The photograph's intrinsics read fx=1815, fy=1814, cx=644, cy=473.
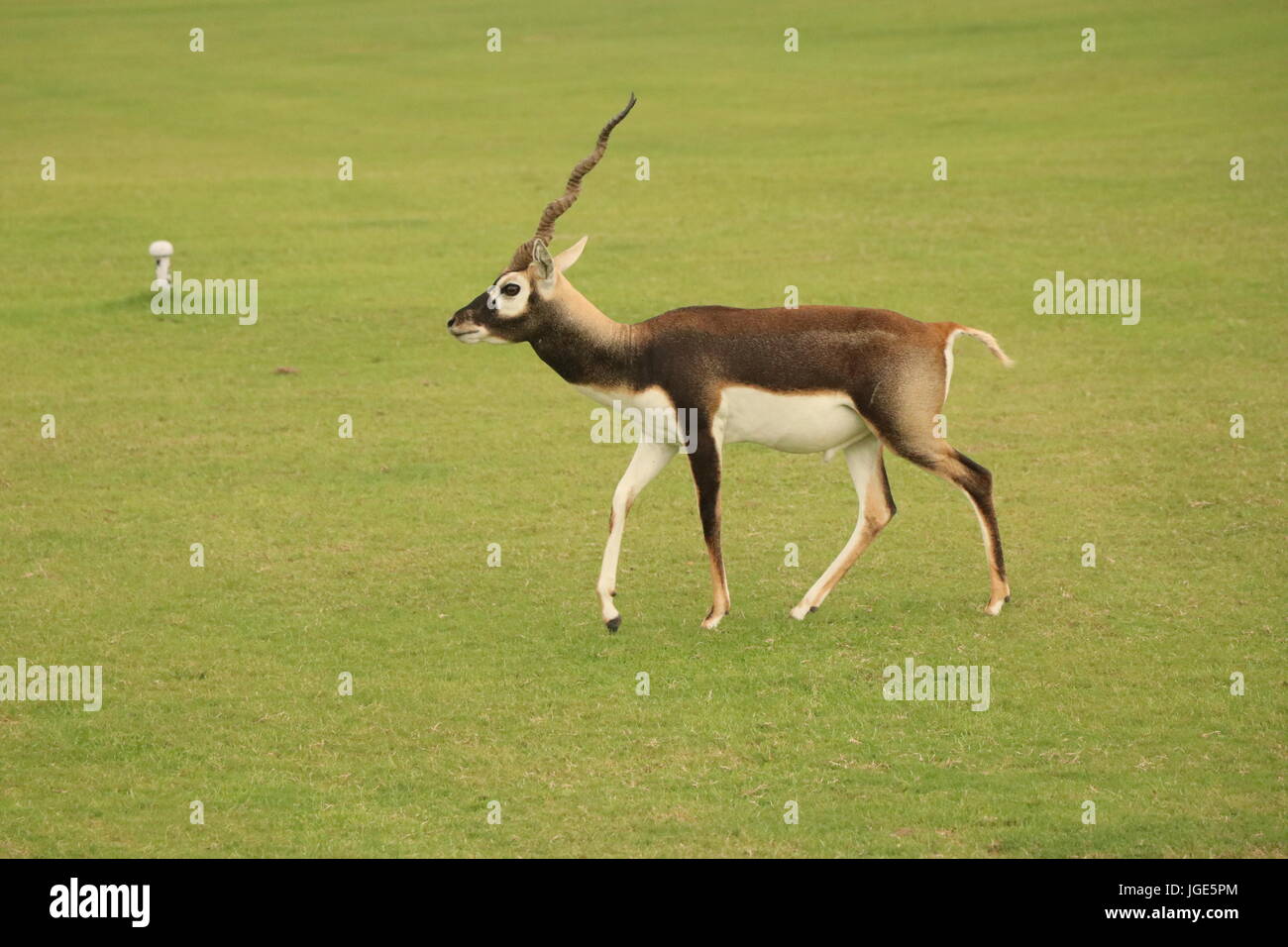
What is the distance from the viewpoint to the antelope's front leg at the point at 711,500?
10.7m

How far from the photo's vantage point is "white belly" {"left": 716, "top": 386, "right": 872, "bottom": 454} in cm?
Answer: 1065

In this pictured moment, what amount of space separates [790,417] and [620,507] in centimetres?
113

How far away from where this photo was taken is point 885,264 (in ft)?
71.7

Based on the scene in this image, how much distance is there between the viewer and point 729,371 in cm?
1066

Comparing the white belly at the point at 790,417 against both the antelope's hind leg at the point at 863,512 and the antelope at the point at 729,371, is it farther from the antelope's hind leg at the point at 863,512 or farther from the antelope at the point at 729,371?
the antelope's hind leg at the point at 863,512

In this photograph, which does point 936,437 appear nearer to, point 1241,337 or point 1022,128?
point 1241,337

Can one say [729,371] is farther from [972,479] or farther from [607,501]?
[607,501]

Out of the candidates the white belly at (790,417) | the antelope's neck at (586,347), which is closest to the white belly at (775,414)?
the white belly at (790,417)

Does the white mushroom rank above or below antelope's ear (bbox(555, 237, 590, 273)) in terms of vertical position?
above

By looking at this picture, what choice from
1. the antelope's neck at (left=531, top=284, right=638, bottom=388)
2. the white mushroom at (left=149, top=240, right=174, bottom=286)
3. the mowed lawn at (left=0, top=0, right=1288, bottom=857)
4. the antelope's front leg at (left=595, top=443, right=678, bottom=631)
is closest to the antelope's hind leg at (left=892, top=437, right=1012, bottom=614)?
the mowed lawn at (left=0, top=0, right=1288, bottom=857)

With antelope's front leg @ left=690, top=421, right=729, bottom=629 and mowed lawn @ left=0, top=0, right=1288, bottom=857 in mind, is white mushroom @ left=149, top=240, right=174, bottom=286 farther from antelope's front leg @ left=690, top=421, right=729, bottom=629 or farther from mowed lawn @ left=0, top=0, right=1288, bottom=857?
antelope's front leg @ left=690, top=421, right=729, bottom=629

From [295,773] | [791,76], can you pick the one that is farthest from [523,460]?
[791,76]

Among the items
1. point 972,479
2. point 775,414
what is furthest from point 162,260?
point 972,479

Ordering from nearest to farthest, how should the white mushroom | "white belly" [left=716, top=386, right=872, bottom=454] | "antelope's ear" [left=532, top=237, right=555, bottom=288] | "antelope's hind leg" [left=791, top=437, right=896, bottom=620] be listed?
"antelope's ear" [left=532, top=237, right=555, bottom=288] → "white belly" [left=716, top=386, right=872, bottom=454] → "antelope's hind leg" [left=791, top=437, right=896, bottom=620] → the white mushroom
